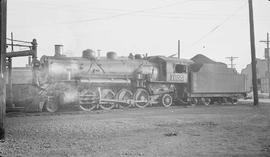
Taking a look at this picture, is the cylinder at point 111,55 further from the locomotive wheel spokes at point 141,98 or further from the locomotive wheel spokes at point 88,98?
the locomotive wheel spokes at point 88,98

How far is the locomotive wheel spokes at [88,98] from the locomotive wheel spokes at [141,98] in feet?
9.70

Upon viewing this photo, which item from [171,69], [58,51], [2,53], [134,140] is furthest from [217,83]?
[2,53]

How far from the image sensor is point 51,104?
15312mm

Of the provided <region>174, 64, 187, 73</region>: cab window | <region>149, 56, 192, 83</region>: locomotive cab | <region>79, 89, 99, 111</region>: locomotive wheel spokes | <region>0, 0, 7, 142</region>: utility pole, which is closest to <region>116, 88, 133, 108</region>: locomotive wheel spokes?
<region>79, 89, 99, 111</region>: locomotive wheel spokes

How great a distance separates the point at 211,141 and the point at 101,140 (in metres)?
2.65

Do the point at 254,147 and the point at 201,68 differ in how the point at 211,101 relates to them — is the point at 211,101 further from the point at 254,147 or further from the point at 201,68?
the point at 254,147

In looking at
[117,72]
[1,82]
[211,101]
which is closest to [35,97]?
[117,72]

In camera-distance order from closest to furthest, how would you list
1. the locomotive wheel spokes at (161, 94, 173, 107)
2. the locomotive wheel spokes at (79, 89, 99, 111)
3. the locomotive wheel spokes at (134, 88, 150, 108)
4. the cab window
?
the locomotive wheel spokes at (79, 89, 99, 111) → the locomotive wheel spokes at (134, 88, 150, 108) → the locomotive wheel spokes at (161, 94, 173, 107) → the cab window

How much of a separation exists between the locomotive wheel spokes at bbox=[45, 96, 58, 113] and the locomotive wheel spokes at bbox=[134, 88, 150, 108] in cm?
508

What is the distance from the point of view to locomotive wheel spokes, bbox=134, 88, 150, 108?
18.3 m

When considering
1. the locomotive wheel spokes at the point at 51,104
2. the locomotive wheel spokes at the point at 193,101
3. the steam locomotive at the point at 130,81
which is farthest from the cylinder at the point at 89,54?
the locomotive wheel spokes at the point at 193,101

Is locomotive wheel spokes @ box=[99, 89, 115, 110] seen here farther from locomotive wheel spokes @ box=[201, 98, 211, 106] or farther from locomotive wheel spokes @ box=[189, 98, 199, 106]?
locomotive wheel spokes @ box=[201, 98, 211, 106]

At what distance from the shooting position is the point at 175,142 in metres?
6.78

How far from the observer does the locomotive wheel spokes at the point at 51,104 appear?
15.2 meters
